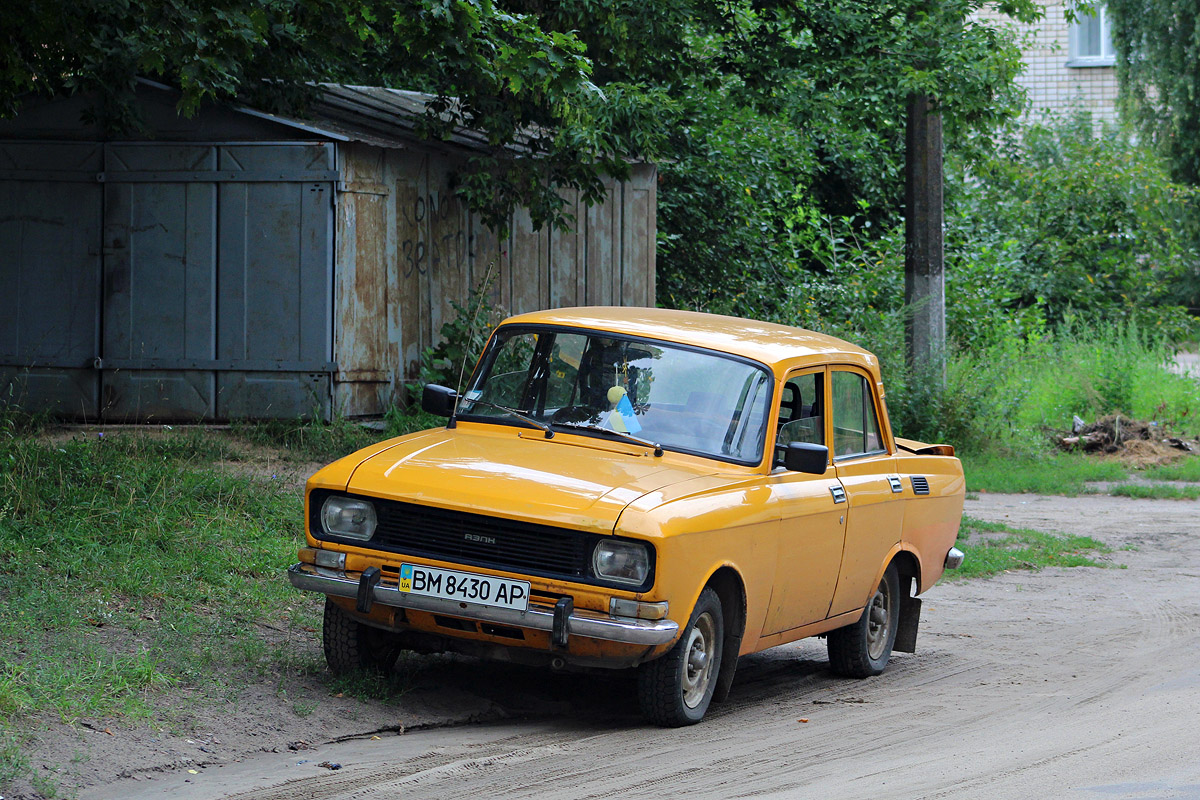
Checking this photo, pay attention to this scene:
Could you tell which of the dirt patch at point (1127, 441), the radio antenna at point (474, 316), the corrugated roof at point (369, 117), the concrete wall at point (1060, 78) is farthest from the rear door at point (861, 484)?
the concrete wall at point (1060, 78)

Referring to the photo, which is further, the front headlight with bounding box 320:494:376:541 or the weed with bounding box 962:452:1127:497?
the weed with bounding box 962:452:1127:497

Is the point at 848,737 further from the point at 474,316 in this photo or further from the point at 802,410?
the point at 474,316

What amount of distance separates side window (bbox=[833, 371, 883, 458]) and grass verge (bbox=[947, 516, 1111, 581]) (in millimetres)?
4000

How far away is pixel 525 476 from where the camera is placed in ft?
18.6

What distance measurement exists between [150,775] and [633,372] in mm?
2845

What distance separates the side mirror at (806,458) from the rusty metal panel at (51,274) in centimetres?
825

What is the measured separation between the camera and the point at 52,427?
11.9 metres

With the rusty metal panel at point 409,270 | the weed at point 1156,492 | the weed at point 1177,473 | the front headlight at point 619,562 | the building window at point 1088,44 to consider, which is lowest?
the weed at point 1156,492

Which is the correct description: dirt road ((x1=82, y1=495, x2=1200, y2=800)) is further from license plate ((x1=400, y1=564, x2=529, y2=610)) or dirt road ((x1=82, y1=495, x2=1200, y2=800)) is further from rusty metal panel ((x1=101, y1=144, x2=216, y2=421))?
rusty metal panel ((x1=101, y1=144, x2=216, y2=421))

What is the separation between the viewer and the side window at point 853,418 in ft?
22.9

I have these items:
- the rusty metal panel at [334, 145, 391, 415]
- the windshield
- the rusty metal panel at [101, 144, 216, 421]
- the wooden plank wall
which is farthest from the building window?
the windshield

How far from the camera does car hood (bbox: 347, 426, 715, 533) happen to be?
17.8ft

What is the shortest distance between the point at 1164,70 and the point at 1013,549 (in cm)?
2254

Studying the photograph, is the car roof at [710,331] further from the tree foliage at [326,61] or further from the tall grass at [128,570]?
the tree foliage at [326,61]
